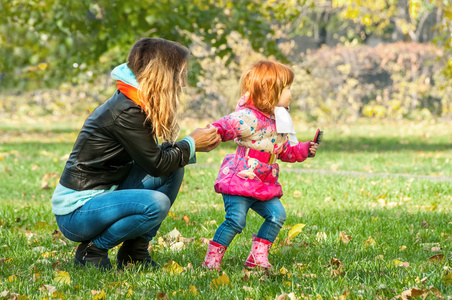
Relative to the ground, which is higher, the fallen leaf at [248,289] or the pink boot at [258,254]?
the fallen leaf at [248,289]

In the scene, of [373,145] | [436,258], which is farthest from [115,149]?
[373,145]

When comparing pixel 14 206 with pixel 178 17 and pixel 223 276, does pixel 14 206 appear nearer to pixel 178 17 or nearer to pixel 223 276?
pixel 223 276

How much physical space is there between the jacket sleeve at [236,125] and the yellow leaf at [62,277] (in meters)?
1.08

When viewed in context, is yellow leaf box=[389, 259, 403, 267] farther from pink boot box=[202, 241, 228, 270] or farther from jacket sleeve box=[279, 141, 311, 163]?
pink boot box=[202, 241, 228, 270]

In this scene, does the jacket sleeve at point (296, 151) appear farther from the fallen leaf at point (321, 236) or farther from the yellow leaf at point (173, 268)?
the yellow leaf at point (173, 268)

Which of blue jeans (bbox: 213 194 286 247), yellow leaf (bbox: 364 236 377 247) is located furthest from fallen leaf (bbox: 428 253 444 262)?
blue jeans (bbox: 213 194 286 247)

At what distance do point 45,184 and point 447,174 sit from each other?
4.75 m

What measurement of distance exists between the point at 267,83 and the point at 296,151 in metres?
0.45

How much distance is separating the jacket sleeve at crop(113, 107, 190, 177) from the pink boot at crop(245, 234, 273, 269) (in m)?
0.69

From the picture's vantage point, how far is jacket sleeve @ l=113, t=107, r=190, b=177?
3018 millimetres

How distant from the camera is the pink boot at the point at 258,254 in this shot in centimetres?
331

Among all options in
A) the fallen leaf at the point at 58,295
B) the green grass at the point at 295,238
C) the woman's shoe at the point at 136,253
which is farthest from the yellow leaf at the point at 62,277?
the woman's shoe at the point at 136,253

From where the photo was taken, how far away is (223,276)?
295 cm

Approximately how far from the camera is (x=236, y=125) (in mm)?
3281
